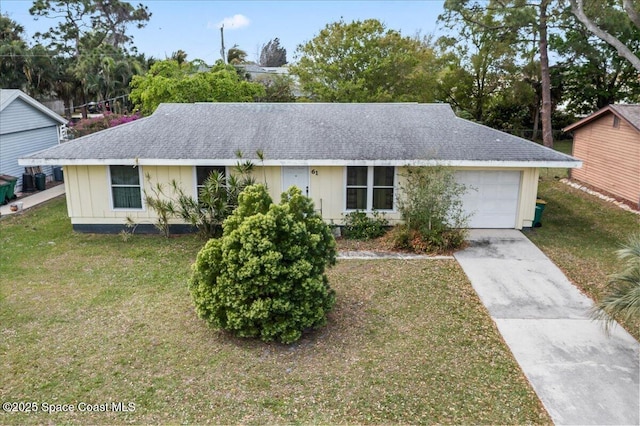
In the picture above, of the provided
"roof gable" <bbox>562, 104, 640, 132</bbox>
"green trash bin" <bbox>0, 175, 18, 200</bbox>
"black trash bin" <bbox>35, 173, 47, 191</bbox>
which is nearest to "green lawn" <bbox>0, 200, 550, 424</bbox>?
"green trash bin" <bbox>0, 175, 18, 200</bbox>

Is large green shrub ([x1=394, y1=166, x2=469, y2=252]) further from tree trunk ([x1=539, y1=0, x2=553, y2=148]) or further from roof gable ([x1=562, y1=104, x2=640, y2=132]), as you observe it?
tree trunk ([x1=539, y1=0, x2=553, y2=148])

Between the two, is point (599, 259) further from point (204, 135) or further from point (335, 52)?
point (335, 52)

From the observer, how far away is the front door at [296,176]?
45.0ft

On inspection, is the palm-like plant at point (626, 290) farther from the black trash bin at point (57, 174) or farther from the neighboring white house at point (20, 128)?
the black trash bin at point (57, 174)

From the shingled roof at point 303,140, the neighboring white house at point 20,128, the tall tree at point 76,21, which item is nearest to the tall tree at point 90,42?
the tall tree at point 76,21

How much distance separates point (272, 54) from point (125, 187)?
4478 centimetres

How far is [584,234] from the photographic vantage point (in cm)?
1402

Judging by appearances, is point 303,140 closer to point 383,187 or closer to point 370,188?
A: point 370,188

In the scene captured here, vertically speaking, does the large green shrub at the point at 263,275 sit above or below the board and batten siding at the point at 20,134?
below

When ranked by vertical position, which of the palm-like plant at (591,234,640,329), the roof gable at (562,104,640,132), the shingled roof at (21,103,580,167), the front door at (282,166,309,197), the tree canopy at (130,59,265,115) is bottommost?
the palm-like plant at (591,234,640,329)

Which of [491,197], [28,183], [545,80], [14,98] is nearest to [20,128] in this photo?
[14,98]

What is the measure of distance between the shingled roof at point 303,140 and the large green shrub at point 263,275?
5.34 metres

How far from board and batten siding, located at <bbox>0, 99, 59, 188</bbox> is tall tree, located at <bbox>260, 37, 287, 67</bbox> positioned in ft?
119

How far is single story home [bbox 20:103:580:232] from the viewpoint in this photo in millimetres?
13102
